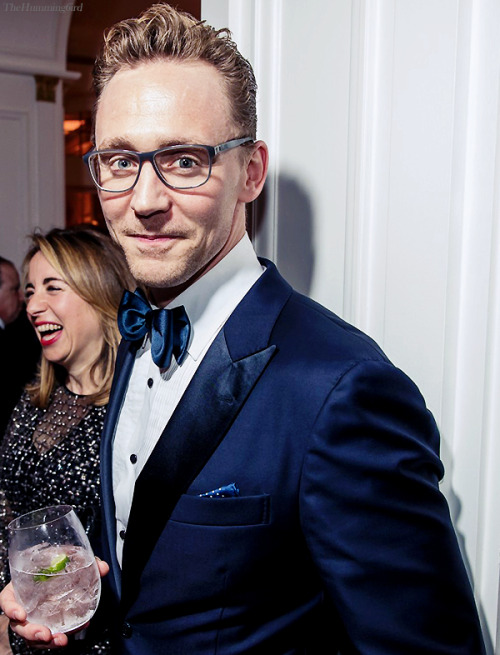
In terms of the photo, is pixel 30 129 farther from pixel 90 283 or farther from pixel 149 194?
pixel 149 194

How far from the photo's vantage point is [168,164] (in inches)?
44.7

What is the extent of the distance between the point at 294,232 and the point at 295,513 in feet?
2.25

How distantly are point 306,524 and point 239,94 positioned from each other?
80 cm

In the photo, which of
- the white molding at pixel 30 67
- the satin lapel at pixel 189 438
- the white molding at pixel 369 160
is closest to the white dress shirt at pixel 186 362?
the satin lapel at pixel 189 438

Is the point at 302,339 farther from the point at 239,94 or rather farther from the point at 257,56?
the point at 257,56

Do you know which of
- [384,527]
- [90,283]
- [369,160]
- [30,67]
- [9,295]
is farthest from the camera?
[30,67]

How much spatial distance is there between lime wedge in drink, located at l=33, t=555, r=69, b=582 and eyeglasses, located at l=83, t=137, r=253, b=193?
0.71 m

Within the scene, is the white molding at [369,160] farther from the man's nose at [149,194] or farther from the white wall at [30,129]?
the white wall at [30,129]

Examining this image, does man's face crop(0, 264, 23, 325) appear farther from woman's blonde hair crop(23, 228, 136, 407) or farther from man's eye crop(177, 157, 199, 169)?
man's eye crop(177, 157, 199, 169)

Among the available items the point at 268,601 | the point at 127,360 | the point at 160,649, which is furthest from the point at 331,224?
the point at 160,649

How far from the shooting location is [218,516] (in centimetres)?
109

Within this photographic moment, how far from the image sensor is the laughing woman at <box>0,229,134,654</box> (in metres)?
2.09

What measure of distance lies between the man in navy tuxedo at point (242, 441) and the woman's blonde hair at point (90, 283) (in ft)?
3.64

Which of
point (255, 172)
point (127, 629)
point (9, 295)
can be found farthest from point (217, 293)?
point (9, 295)
